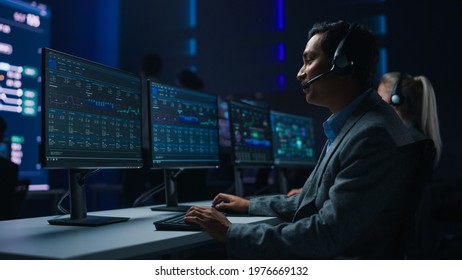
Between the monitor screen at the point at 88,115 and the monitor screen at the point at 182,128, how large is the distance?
104 mm

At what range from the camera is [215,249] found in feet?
11.5

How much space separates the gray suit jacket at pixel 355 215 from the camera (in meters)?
1.12

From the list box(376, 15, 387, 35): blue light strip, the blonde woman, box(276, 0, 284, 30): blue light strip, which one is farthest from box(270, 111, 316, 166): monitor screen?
box(276, 0, 284, 30): blue light strip

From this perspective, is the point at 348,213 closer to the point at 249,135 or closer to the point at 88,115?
the point at 88,115

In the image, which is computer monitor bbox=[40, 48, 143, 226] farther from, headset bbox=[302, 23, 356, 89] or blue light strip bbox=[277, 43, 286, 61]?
blue light strip bbox=[277, 43, 286, 61]

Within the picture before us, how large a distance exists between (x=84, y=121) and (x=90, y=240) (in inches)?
19.3

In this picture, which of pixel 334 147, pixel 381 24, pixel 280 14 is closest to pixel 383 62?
pixel 381 24

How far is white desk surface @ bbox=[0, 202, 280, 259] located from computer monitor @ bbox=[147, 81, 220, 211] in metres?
0.42

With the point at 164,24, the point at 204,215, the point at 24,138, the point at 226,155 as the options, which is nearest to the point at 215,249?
the point at 226,155

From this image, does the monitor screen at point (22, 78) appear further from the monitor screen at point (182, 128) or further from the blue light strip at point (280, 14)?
Result: the monitor screen at point (182, 128)

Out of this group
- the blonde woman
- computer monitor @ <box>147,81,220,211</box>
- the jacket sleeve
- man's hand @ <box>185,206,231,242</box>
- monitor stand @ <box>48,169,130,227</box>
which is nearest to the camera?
the jacket sleeve

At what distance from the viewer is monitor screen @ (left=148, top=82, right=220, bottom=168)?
6.13 feet

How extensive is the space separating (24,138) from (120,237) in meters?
3.38

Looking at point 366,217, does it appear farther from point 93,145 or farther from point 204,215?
point 93,145
